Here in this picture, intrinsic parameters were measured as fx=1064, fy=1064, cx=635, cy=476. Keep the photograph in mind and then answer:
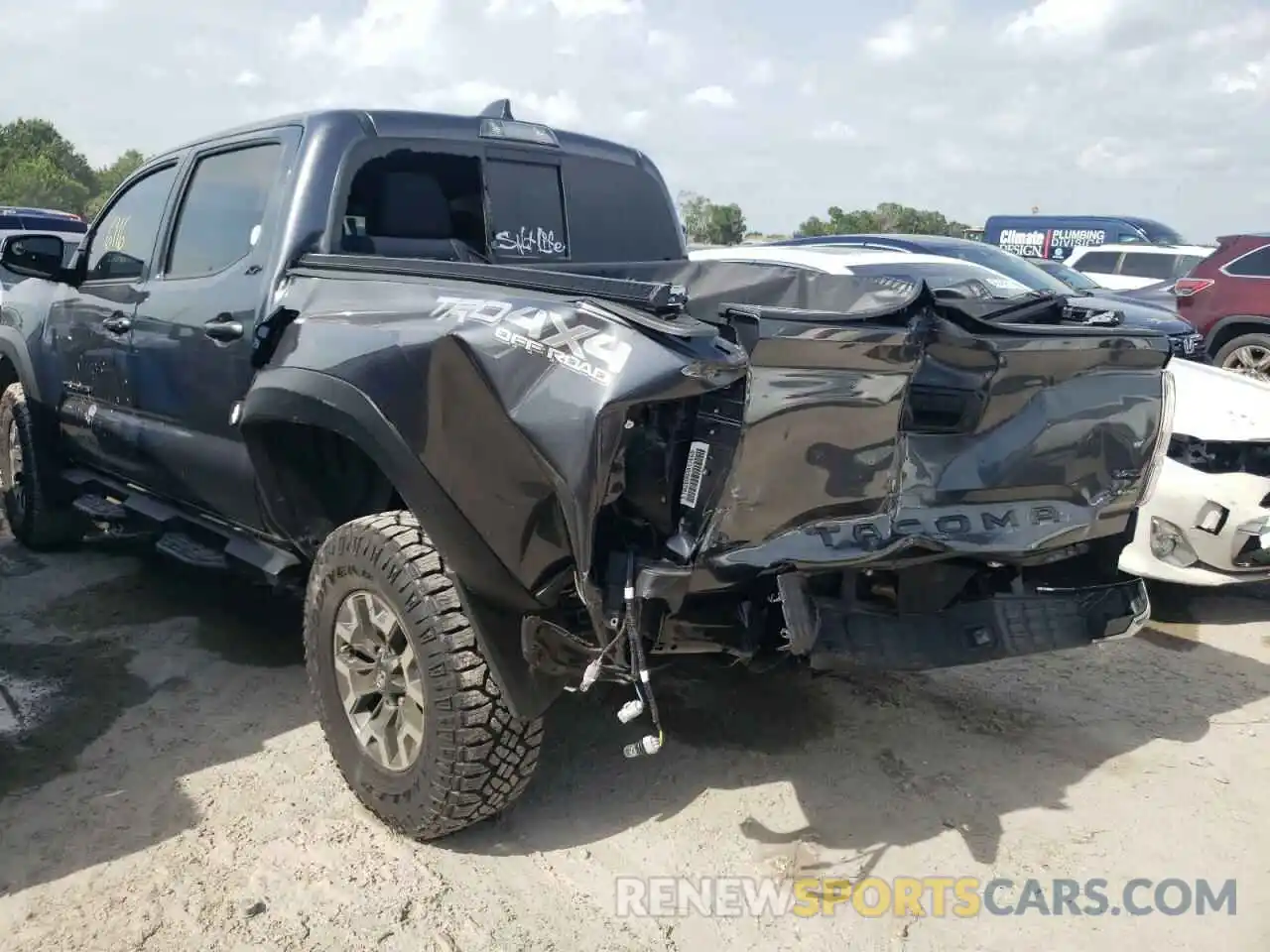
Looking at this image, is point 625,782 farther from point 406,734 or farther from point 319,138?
point 319,138

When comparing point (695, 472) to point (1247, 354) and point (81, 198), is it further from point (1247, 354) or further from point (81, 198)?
point (81, 198)

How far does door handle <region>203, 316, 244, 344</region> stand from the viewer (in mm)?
3506

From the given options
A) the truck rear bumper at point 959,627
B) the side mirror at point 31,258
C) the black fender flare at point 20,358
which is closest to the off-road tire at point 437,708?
the truck rear bumper at point 959,627

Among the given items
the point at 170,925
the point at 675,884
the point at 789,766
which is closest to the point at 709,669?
the point at 789,766

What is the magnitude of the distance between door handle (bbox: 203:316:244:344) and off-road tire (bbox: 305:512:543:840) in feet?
2.89

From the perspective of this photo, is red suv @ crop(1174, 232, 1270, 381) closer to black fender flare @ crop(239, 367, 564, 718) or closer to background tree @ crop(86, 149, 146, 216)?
black fender flare @ crop(239, 367, 564, 718)

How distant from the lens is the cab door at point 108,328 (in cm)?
430

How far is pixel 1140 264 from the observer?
547 inches

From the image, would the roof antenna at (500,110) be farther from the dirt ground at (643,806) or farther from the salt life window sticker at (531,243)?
the dirt ground at (643,806)

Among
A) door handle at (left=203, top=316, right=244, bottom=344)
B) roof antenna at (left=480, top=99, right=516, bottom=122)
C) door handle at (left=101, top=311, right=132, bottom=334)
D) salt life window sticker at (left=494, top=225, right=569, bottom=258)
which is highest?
roof antenna at (left=480, top=99, right=516, bottom=122)

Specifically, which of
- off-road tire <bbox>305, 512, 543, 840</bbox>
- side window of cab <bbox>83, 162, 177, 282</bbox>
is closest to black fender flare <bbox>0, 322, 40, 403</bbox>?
side window of cab <bbox>83, 162, 177, 282</bbox>

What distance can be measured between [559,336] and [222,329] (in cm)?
164

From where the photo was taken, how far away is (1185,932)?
2.74 m

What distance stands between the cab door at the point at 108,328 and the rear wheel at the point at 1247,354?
8797mm
